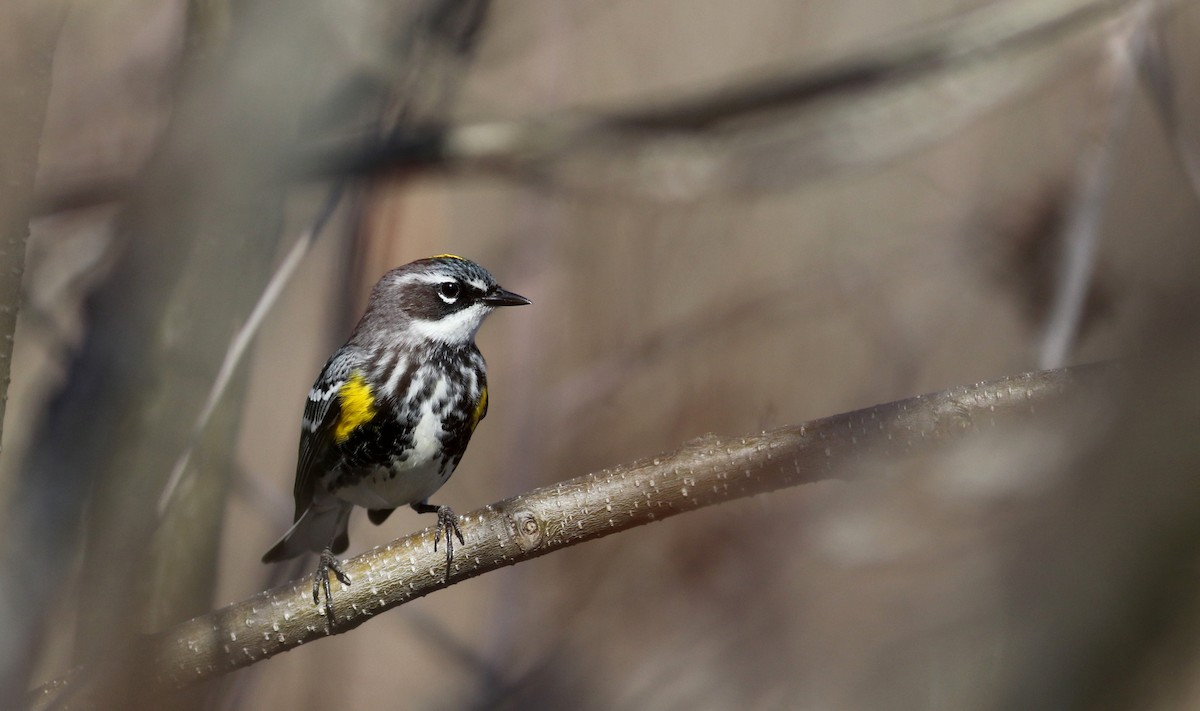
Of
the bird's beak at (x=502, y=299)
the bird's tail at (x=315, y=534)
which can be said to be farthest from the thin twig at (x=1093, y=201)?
the bird's tail at (x=315, y=534)

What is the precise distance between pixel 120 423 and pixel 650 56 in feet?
20.0

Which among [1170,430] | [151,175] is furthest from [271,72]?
[1170,430]

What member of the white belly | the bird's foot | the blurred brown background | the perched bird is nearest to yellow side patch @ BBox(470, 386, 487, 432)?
the perched bird

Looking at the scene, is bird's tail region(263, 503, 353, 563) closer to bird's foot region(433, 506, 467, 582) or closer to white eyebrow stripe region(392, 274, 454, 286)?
white eyebrow stripe region(392, 274, 454, 286)

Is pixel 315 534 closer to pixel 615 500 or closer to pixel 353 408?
pixel 353 408

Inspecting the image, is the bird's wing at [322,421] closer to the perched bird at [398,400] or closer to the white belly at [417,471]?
the perched bird at [398,400]

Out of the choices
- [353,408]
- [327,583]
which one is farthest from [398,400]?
[327,583]

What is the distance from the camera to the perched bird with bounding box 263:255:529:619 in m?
4.14

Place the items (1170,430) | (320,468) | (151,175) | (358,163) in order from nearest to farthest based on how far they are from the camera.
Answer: (1170,430) < (151,175) < (358,163) < (320,468)

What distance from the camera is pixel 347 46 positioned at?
12.3ft

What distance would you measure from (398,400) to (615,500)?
149 centimetres

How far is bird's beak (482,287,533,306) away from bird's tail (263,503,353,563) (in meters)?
1.18

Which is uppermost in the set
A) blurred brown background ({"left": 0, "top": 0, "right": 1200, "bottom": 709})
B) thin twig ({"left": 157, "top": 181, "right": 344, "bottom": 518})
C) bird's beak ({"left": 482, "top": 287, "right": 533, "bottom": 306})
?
thin twig ({"left": 157, "top": 181, "right": 344, "bottom": 518})

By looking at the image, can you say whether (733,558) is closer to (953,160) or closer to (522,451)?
(522,451)
